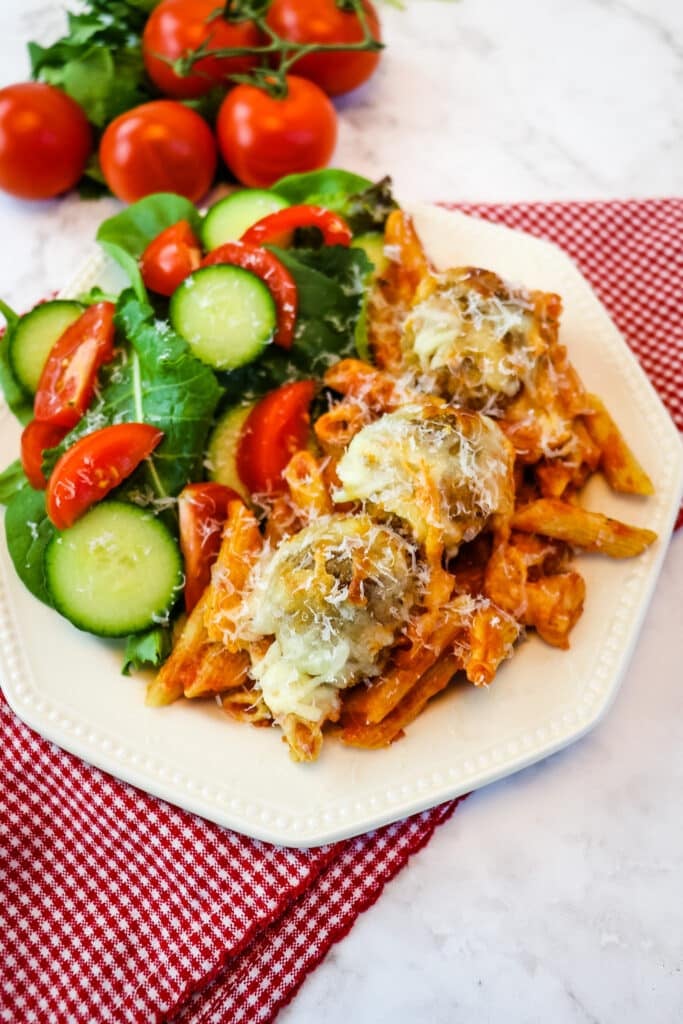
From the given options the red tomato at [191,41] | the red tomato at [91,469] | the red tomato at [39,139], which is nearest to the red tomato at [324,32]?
the red tomato at [191,41]

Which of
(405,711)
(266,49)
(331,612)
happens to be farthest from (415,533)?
(266,49)

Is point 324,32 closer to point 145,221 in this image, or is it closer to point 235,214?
point 235,214

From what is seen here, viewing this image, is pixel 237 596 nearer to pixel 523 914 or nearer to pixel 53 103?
pixel 523 914

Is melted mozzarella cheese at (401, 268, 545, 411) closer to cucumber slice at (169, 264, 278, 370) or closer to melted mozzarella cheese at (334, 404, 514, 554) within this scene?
melted mozzarella cheese at (334, 404, 514, 554)

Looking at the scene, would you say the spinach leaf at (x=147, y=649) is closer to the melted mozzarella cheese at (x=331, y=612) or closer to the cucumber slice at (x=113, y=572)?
the cucumber slice at (x=113, y=572)

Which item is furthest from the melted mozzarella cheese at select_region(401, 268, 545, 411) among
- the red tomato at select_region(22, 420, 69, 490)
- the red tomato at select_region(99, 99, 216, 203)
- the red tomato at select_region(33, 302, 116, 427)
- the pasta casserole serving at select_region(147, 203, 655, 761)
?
the red tomato at select_region(99, 99, 216, 203)

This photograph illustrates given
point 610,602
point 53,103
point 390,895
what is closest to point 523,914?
point 390,895
